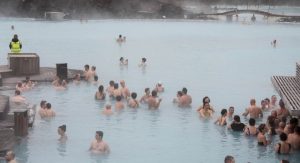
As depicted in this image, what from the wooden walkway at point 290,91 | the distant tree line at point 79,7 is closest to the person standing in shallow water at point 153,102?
the wooden walkway at point 290,91

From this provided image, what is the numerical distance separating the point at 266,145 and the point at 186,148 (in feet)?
7.10

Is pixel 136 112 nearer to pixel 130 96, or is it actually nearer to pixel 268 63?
pixel 130 96

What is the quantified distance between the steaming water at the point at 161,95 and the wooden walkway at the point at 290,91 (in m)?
1.14

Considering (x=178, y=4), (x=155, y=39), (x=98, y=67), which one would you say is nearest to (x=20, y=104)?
(x=98, y=67)

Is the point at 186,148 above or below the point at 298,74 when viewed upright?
below

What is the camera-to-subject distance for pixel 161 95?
21.5 metres

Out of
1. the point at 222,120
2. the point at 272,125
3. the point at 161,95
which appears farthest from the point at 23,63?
the point at 272,125

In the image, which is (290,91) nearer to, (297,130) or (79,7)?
(297,130)

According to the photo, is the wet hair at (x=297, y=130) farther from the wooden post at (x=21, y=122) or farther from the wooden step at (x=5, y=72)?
the wooden step at (x=5, y=72)

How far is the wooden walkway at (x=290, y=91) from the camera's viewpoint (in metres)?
13.9

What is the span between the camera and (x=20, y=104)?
17.2 m

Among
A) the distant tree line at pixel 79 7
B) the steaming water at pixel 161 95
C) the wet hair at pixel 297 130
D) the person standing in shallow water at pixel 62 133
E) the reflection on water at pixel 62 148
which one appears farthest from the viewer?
the distant tree line at pixel 79 7

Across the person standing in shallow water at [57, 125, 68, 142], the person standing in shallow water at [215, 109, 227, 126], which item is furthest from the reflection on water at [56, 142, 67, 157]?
the person standing in shallow water at [215, 109, 227, 126]

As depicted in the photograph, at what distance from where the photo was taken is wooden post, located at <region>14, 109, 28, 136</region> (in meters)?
13.5
